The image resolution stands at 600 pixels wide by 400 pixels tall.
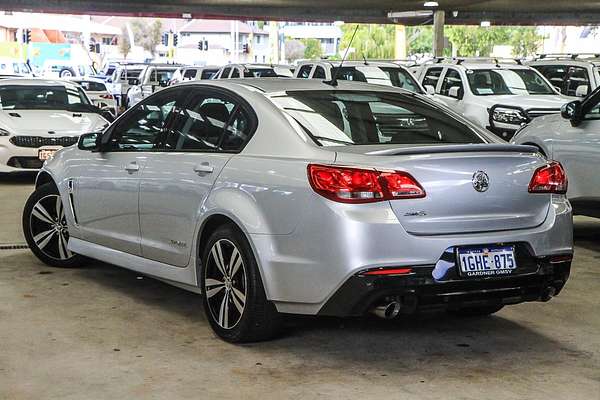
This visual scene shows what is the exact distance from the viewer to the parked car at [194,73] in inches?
1158

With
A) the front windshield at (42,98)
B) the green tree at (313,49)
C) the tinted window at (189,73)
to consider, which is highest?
the front windshield at (42,98)

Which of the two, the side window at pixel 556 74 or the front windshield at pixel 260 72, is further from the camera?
the front windshield at pixel 260 72

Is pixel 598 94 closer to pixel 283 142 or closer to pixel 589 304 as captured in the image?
pixel 589 304

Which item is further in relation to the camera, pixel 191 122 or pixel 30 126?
pixel 30 126

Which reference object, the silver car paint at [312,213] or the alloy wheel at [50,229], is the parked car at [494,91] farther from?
the silver car paint at [312,213]

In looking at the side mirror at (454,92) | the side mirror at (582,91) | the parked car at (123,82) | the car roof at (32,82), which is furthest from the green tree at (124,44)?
the car roof at (32,82)

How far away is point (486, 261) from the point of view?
5.86 m

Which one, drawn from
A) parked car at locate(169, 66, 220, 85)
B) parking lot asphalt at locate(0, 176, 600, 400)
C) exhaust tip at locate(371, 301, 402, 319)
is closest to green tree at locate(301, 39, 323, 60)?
parked car at locate(169, 66, 220, 85)

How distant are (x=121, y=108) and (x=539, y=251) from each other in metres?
30.5

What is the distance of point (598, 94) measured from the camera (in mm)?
9805

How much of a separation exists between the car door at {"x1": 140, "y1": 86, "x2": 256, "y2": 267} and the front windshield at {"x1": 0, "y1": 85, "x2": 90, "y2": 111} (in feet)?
31.0

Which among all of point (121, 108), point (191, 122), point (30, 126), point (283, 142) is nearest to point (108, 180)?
point (191, 122)

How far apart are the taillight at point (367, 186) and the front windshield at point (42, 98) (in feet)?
36.7

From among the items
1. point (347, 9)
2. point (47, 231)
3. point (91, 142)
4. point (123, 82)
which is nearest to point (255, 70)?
point (123, 82)
